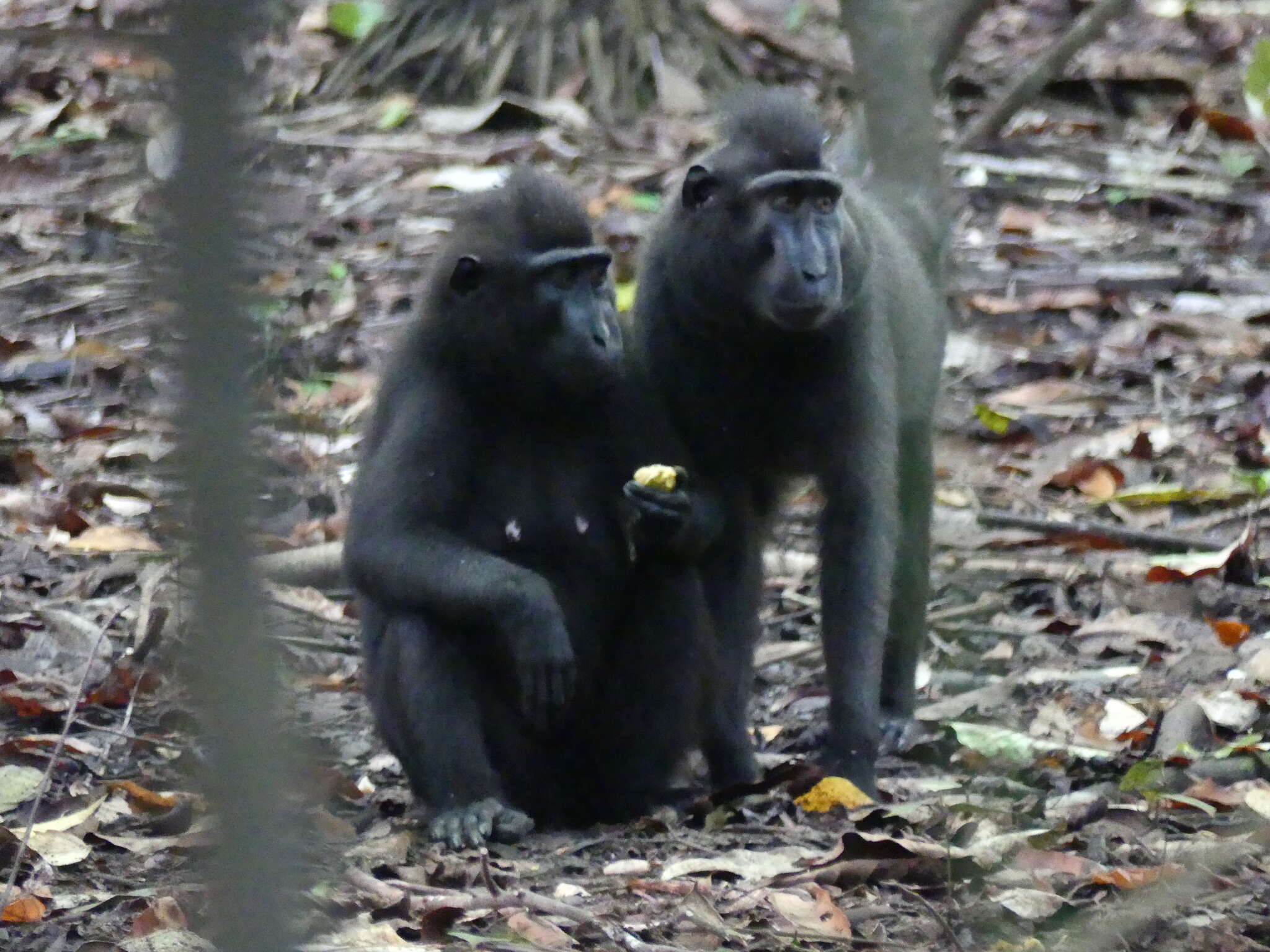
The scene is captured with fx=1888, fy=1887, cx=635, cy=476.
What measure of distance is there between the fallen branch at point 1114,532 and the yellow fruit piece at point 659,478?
2411mm

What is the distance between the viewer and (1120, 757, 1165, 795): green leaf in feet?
15.5

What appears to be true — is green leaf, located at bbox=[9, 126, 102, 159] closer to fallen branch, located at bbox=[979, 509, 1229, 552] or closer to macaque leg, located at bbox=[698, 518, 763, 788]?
macaque leg, located at bbox=[698, 518, 763, 788]

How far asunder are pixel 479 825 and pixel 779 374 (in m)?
1.84

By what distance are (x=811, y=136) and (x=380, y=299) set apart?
13.5ft

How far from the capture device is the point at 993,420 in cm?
830

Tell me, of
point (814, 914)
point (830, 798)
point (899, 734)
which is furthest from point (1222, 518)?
point (814, 914)

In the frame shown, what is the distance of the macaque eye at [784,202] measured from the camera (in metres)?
5.66

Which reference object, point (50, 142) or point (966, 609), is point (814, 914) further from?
point (50, 142)

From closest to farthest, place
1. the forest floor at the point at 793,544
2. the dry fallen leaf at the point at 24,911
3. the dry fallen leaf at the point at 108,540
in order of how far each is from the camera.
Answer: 1. the forest floor at the point at 793,544
2. the dry fallen leaf at the point at 24,911
3. the dry fallen leaf at the point at 108,540

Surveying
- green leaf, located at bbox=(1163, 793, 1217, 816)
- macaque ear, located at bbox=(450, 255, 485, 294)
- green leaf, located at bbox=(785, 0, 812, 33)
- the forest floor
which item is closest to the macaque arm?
macaque ear, located at bbox=(450, 255, 485, 294)

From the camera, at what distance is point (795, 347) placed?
19.2 feet

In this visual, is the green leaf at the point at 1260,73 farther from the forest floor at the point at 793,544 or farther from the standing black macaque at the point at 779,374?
the standing black macaque at the point at 779,374

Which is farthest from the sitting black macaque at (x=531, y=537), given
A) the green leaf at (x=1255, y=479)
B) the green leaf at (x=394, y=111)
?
the green leaf at (x=394, y=111)

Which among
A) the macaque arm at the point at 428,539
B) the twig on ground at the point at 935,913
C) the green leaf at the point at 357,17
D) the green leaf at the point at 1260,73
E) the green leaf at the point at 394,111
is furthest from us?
the green leaf at the point at 357,17
